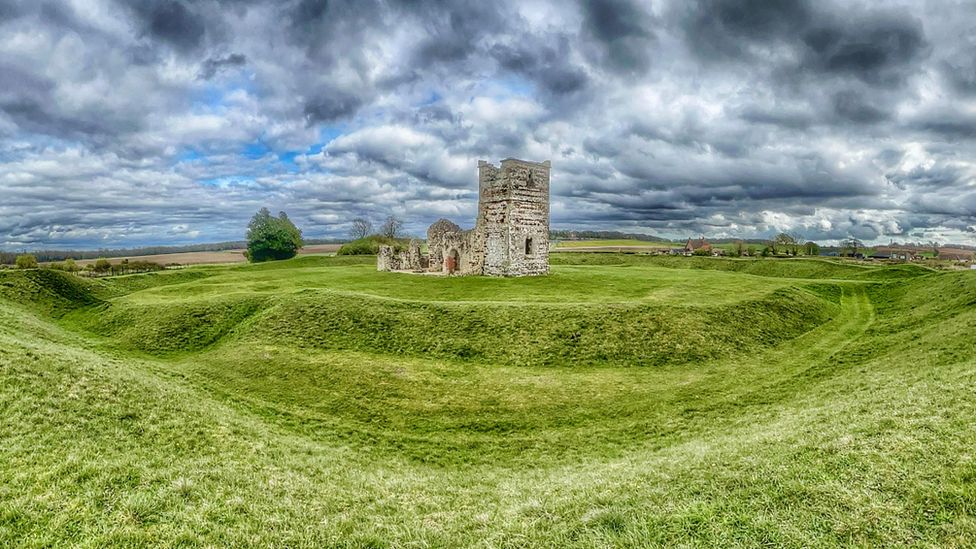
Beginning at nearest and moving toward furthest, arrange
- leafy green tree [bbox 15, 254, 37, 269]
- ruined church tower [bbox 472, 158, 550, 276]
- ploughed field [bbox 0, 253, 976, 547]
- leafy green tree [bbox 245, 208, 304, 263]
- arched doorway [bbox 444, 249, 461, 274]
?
1. ploughed field [bbox 0, 253, 976, 547]
2. ruined church tower [bbox 472, 158, 550, 276]
3. leafy green tree [bbox 15, 254, 37, 269]
4. arched doorway [bbox 444, 249, 461, 274]
5. leafy green tree [bbox 245, 208, 304, 263]

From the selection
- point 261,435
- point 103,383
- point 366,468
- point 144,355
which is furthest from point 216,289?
point 366,468

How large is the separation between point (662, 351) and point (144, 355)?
25645mm

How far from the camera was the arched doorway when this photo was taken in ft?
155

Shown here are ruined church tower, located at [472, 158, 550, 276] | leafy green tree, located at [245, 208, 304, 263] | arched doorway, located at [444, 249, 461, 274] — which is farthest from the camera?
leafy green tree, located at [245, 208, 304, 263]

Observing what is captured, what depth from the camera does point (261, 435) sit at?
1301cm

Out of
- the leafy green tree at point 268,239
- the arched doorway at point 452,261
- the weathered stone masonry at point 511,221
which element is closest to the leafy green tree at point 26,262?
the leafy green tree at point 268,239

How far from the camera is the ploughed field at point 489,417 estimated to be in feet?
22.2

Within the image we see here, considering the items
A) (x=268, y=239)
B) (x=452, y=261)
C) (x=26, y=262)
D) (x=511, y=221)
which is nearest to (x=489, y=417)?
(x=511, y=221)

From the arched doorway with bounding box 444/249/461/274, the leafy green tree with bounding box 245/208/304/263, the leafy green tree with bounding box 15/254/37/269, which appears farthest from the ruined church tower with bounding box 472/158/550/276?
the leafy green tree with bounding box 245/208/304/263

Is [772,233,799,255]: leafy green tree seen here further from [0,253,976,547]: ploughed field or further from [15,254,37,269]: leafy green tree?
[15,254,37,269]: leafy green tree

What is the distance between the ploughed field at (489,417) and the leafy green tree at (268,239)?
4762 centimetres

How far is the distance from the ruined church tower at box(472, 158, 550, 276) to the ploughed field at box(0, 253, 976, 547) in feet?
30.4

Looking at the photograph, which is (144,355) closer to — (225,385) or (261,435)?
(225,385)

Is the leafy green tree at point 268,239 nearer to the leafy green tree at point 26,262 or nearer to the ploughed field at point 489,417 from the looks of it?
the leafy green tree at point 26,262
